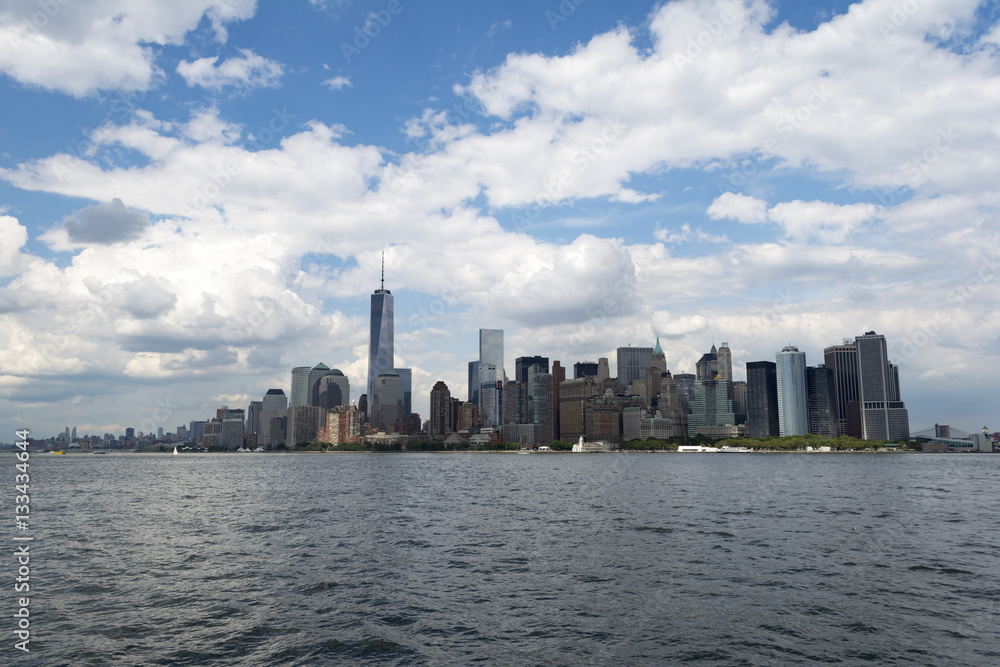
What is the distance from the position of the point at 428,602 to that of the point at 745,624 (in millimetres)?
16525

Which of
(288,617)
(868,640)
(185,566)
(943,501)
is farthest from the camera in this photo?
(943,501)

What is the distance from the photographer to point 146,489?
383ft

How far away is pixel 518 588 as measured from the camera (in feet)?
121

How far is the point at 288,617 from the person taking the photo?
31.9m

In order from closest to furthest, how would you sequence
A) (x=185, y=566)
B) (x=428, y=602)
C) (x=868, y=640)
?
1. (x=868, y=640)
2. (x=428, y=602)
3. (x=185, y=566)

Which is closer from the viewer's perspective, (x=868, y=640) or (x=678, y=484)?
(x=868, y=640)

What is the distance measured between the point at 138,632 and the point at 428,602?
14189 millimetres

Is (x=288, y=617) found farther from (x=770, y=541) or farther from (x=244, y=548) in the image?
(x=770, y=541)

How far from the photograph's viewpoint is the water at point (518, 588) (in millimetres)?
27016

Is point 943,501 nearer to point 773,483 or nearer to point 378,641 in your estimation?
point 773,483

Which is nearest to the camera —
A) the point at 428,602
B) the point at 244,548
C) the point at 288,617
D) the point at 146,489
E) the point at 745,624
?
the point at 745,624

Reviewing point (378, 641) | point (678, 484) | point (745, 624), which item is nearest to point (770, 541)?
point (745, 624)

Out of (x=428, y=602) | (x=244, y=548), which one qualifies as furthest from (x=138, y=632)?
(x=244, y=548)

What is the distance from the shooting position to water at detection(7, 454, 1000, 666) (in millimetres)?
27016
